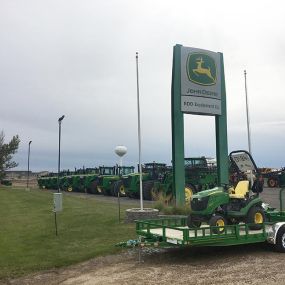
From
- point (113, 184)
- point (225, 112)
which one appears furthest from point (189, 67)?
point (113, 184)

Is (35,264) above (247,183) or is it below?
below

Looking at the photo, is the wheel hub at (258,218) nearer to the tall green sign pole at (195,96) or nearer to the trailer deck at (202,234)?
the trailer deck at (202,234)

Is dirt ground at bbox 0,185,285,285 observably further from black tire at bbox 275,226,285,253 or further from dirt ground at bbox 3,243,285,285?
black tire at bbox 275,226,285,253

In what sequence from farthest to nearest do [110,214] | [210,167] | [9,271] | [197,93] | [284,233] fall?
[210,167] < [197,93] < [110,214] < [284,233] < [9,271]

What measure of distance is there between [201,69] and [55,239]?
9566 mm

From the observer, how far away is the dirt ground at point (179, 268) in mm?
8695

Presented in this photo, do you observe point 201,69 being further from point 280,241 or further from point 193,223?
point 280,241

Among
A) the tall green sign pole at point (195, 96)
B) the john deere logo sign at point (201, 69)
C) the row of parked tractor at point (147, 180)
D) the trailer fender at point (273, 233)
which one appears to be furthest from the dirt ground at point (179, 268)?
the john deere logo sign at point (201, 69)

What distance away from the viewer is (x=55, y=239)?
43.9 ft

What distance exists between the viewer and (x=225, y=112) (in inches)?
810

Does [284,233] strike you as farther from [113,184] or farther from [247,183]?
[113,184]

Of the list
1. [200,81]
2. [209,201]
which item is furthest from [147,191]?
[209,201]

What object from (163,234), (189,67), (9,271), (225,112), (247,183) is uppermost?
(189,67)

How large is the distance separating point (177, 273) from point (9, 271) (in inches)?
133
